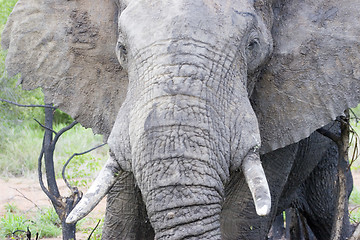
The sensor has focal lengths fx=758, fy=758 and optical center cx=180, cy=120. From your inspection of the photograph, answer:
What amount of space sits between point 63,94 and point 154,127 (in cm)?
118

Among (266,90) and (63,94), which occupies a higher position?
(63,94)

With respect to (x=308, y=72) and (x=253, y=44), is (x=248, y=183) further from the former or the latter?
(x=308, y=72)

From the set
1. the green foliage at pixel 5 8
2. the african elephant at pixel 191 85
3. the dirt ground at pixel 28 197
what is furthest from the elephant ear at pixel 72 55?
the green foliage at pixel 5 8

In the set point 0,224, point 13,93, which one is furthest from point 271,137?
point 13,93

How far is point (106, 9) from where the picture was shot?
3.45 m

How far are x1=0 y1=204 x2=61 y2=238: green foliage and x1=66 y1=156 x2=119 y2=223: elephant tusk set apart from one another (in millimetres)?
2879

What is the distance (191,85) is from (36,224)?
3.49m

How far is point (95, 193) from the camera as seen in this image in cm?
271

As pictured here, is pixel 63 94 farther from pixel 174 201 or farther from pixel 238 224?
pixel 174 201

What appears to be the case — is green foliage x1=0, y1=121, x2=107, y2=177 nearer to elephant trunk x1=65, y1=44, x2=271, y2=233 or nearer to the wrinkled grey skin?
the wrinkled grey skin

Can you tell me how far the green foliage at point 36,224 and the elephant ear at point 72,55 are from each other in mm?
2068

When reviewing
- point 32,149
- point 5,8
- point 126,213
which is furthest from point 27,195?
point 126,213

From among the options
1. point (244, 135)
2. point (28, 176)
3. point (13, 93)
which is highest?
point (13, 93)

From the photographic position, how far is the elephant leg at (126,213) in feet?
11.5
